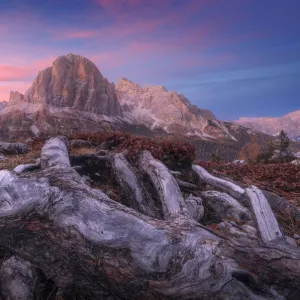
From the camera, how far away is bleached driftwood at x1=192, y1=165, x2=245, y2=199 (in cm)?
748

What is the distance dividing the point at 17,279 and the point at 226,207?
4564 millimetres

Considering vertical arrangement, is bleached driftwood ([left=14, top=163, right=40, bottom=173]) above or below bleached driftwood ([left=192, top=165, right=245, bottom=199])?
above

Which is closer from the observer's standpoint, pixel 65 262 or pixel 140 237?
pixel 140 237

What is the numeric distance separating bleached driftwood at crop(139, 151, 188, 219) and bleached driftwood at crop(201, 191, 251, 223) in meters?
1.43

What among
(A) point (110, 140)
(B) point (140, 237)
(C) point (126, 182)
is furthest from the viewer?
(A) point (110, 140)

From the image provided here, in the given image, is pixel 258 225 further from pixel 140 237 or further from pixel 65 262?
pixel 65 262

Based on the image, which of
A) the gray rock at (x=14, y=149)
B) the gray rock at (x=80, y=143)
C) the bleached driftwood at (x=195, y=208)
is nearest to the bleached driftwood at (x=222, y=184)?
the bleached driftwood at (x=195, y=208)

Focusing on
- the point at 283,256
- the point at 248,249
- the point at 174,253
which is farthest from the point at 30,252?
the point at 283,256

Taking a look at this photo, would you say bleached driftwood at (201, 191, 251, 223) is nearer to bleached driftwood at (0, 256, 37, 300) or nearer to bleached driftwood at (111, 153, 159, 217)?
bleached driftwood at (111, 153, 159, 217)

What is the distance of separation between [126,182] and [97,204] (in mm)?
2321

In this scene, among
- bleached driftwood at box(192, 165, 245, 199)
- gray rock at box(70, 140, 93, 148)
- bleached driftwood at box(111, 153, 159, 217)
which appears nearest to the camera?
bleached driftwood at box(111, 153, 159, 217)

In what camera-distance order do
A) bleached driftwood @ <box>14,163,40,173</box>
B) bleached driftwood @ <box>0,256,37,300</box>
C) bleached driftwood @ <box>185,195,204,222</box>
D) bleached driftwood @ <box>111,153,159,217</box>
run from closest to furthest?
bleached driftwood @ <box>0,256,37,300</box>, bleached driftwood @ <box>111,153,159,217</box>, bleached driftwood @ <box>185,195,204,222</box>, bleached driftwood @ <box>14,163,40,173</box>

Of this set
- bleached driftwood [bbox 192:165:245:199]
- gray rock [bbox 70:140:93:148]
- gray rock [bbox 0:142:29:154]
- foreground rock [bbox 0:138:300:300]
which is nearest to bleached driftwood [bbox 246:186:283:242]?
foreground rock [bbox 0:138:300:300]

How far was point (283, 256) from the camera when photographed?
12.8 feet
